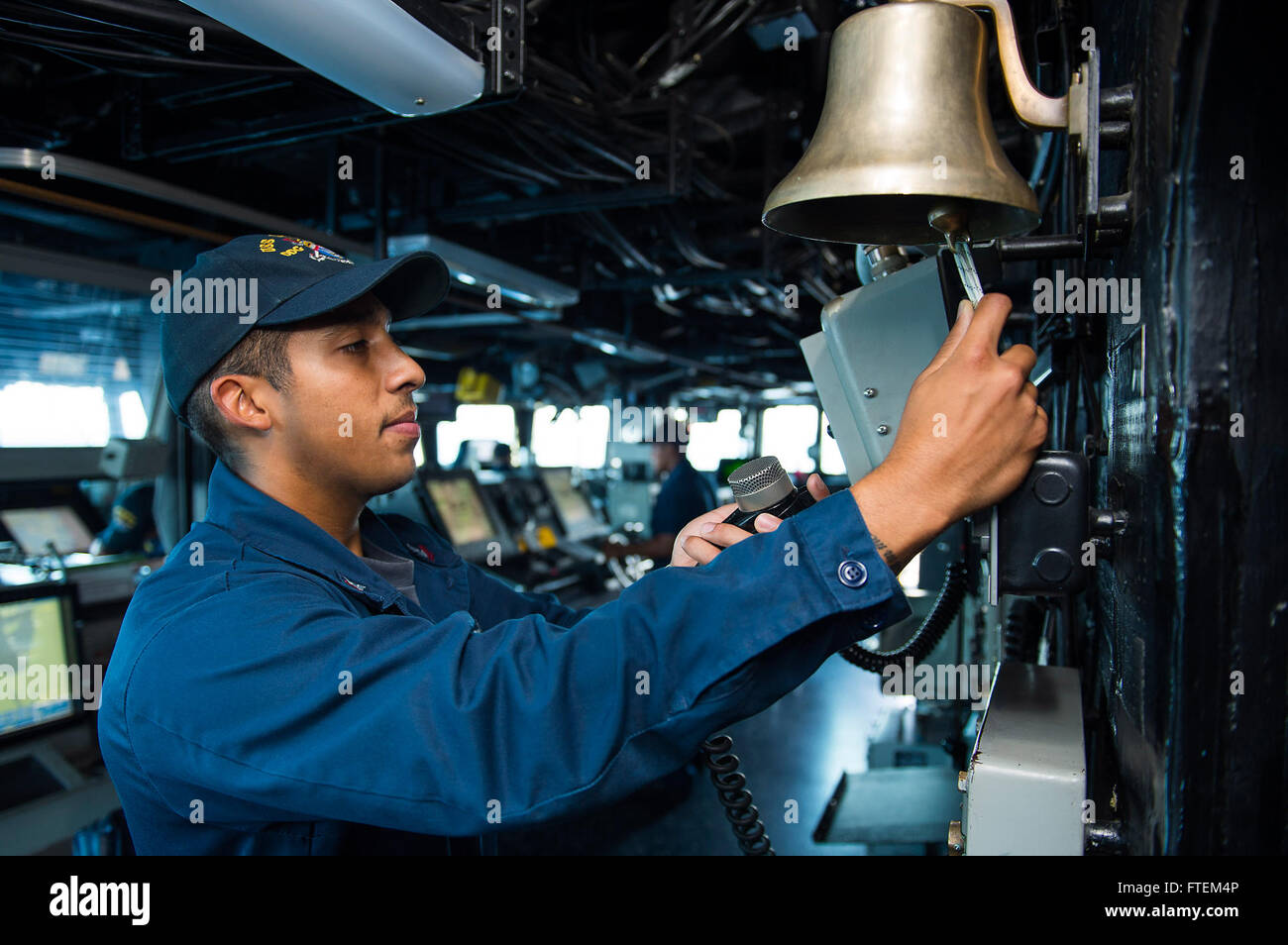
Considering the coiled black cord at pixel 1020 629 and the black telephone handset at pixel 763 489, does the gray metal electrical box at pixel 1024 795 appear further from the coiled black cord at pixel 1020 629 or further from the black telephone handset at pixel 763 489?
the coiled black cord at pixel 1020 629

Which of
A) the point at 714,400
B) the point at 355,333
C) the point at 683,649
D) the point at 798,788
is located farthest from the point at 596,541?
the point at 714,400

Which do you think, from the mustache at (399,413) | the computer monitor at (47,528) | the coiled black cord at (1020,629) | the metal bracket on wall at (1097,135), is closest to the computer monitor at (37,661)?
the computer monitor at (47,528)

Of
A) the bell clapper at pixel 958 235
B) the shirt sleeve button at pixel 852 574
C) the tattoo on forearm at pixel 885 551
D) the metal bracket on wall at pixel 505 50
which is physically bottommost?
the shirt sleeve button at pixel 852 574

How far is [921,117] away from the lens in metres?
0.81

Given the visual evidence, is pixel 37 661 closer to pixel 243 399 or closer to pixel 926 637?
pixel 243 399

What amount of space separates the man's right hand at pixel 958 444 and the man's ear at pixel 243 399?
0.86 meters


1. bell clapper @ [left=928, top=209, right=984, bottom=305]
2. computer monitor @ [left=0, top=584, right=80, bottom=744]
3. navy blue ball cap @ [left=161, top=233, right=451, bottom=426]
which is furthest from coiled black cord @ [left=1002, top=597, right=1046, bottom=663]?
computer monitor @ [left=0, top=584, right=80, bottom=744]

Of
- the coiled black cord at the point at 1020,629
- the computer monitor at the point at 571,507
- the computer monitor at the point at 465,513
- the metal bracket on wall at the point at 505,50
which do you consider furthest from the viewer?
the computer monitor at the point at 571,507

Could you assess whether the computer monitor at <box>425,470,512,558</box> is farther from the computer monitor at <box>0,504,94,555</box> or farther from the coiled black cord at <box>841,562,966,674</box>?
the coiled black cord at <box>841,562,966,674</box>

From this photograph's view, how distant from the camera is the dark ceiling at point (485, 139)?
177cm

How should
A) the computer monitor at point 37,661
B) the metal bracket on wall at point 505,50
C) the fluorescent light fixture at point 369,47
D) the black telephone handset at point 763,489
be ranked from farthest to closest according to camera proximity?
the computer monitor at point 37,661, the metal bracket on wall at point 505,50, the fluorescent light fixture at point 369,47, the black telephone handset at point 763,489

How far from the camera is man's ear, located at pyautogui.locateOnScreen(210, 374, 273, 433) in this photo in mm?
1222

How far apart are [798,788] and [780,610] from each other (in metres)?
3.57
